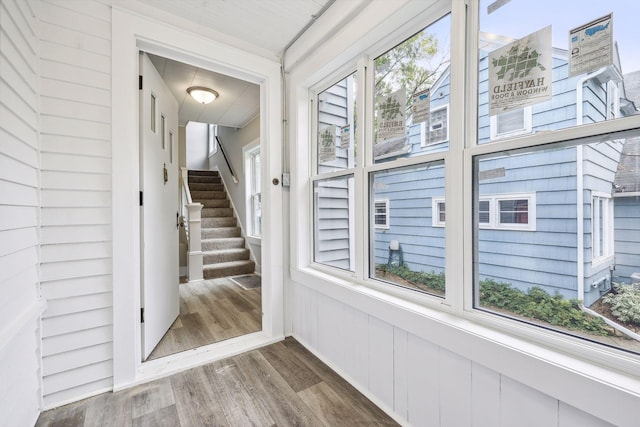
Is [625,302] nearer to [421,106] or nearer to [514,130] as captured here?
[514,130]

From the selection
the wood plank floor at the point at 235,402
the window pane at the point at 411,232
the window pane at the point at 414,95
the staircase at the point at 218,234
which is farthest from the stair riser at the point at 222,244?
the window pane at the point at 414,95

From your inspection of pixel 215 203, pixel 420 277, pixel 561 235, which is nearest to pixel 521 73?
pixel 561 235

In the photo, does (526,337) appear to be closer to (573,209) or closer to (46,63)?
(573,209)

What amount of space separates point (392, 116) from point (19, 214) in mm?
1847

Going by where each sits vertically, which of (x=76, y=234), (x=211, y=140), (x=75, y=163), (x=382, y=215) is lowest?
(x=76, y=234)

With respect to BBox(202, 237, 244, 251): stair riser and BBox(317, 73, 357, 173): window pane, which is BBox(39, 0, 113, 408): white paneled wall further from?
BBox(202, 237, 244, 251): stair riser

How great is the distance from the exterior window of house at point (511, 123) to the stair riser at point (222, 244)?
13.5 ft

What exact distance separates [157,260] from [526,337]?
221cm

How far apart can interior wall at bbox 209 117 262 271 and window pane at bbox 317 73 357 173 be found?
238 centimetres

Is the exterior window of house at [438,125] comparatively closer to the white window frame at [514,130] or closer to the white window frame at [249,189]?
the white window frame at [514,130]

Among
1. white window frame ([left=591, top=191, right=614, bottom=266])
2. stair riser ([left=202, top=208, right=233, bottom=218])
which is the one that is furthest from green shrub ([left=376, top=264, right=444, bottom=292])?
stair riser ([left=202, top=208, right=233, bottom=218])

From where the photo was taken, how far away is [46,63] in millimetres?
1434

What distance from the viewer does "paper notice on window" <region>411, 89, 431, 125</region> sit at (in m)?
1.34

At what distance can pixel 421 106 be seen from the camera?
4.48ft
